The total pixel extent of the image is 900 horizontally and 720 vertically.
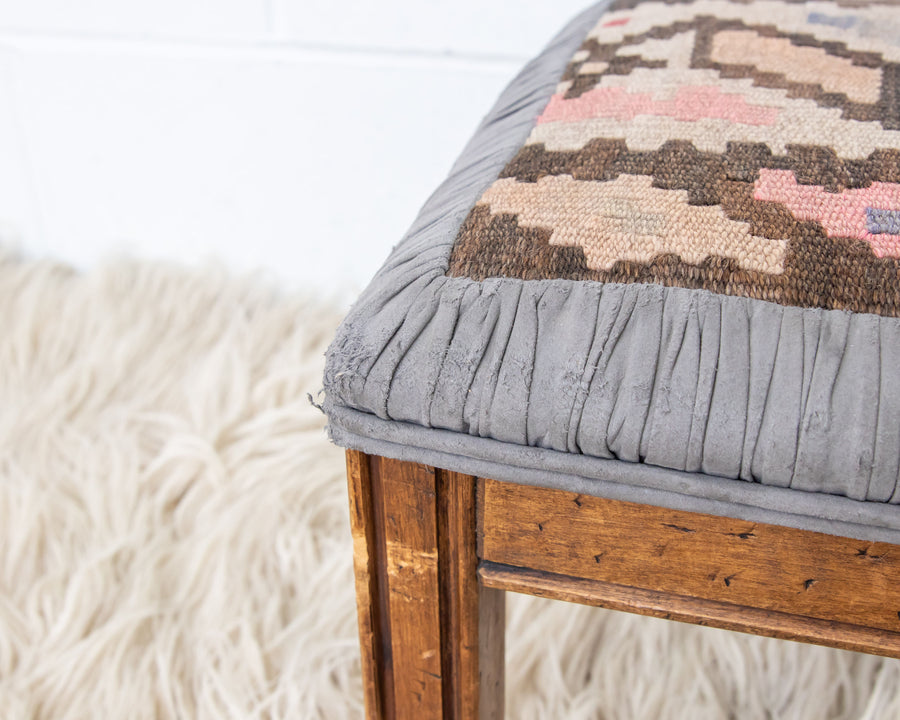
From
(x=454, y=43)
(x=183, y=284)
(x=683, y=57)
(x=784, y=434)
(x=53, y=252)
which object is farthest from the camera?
(x=53, y=252)

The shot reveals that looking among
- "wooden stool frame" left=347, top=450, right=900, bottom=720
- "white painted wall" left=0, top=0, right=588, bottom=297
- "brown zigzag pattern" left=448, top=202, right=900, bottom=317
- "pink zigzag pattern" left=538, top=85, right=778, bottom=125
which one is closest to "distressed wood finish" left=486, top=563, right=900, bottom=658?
"wooden stool frame" left=347, top=450, right=900, bottom=720

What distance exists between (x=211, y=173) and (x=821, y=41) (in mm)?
741

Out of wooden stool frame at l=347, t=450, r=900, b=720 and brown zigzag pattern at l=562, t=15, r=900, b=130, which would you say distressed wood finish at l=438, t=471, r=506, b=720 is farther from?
brown zigzag pattern at l=562, t=15, r=900, b=130

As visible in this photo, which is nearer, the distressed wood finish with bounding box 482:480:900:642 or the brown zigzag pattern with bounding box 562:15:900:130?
the distressed wood finish with bounding box 482:480:900:642

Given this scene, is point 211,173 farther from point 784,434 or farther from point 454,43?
point 784,434

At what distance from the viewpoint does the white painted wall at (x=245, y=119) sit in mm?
865

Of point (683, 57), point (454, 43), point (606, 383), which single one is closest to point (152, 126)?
point (454, 43)

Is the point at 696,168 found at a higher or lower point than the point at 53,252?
higher

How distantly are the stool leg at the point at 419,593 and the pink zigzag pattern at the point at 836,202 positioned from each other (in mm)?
158

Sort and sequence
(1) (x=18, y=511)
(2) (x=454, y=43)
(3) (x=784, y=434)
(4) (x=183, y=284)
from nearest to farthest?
(3) (x=784, y=434)
(1) (x=18, y=511)
(2) (x=454, y=43)
(4) (x=183, y=284)

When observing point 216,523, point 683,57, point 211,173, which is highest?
point 683,57

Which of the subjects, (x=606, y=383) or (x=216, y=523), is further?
(x=216, y=523)

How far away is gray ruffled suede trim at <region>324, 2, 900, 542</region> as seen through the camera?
9.2 inches

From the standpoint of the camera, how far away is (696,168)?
323 millimetres
